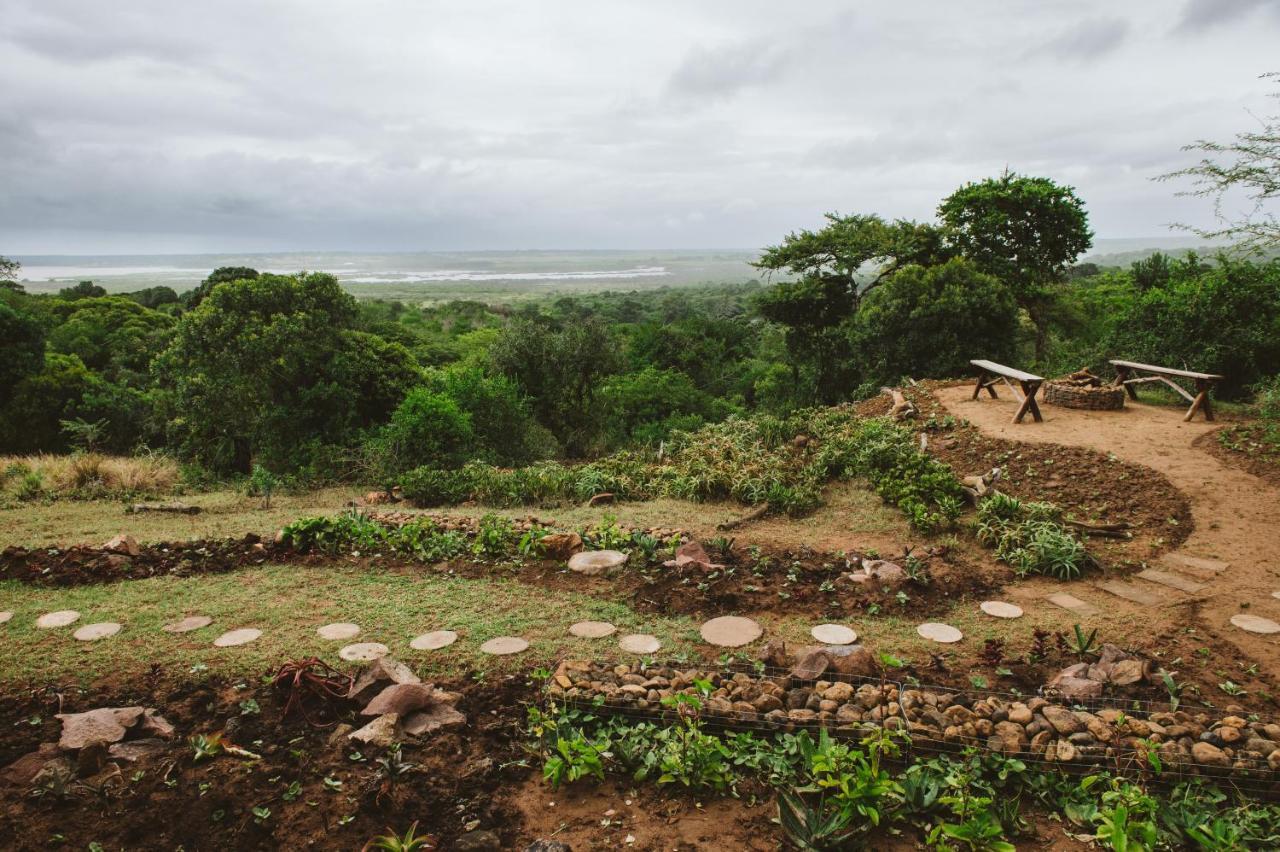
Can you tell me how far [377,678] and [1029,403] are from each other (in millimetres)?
9169

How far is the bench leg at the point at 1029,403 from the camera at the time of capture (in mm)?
9234

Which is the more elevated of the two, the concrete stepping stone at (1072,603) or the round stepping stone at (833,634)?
the round stepping stone at (833,634)

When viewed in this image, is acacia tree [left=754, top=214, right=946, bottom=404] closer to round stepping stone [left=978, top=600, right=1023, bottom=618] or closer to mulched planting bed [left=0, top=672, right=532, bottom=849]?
round stepping stone [left=978, top=600, right=1023, bottom=618]

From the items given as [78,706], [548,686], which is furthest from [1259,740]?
[78,706]

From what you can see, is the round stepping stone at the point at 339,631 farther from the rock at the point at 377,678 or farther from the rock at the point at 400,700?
the rock at the point at 400,700

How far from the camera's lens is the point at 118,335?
902 inches

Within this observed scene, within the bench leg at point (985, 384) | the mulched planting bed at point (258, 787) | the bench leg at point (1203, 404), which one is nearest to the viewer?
the mulched planting bed at point (258, 787)

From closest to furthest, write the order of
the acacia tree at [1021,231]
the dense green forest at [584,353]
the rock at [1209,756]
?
1. the rock at [1209,756]
2. the dense green forest at [584,353]
3. the acacia tree at [1021,231]

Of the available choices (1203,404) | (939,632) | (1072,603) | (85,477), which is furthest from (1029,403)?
(85,477)

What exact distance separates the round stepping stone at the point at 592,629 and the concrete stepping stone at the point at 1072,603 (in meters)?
3.29

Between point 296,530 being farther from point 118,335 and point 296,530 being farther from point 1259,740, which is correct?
point 118,335

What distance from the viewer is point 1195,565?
5.40 meters

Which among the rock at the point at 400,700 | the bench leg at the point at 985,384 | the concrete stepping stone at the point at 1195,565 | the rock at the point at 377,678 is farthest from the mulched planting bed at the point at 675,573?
the bench leg at the point at 985,384

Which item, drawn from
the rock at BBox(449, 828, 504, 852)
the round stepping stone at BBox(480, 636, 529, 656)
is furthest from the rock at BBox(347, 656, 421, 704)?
the rock at BBox(449, 828, 504, 852)
